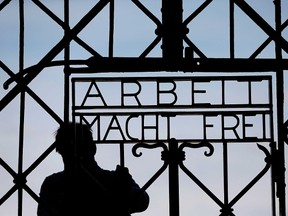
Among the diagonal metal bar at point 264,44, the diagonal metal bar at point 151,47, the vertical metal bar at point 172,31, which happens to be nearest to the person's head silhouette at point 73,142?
the diagonal metal bar at point 151,47

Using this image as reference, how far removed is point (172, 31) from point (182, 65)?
196mm

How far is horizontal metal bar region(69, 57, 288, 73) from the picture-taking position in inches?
142

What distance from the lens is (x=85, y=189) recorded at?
3729mm

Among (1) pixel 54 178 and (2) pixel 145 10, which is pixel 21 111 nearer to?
(1) pixel 54 178

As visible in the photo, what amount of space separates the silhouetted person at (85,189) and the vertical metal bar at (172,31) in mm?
667

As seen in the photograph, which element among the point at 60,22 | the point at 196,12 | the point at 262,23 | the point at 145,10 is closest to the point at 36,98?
the point at 60,22

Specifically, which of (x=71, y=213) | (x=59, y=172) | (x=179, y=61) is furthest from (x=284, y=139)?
(x=59, y=172)

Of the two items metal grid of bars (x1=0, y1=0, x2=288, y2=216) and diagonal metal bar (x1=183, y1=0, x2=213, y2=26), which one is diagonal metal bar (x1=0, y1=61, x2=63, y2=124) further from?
diagonal metal bar (x1=183, y1=0, x2=213, y2=26)

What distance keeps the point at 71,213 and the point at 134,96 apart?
751 millimetres

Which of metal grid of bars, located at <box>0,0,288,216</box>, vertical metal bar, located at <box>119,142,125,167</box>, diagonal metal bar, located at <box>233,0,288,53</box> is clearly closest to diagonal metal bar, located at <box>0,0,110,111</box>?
metal grid of bars, located at <box>0,0,288,216</box>

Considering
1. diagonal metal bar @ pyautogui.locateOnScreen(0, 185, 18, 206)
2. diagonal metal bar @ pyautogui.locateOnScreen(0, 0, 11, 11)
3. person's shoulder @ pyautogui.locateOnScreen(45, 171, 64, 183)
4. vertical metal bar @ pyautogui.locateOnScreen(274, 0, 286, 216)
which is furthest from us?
person's shoulder @ pyautogui.locateOnScreen(45, 171, 64, 183)

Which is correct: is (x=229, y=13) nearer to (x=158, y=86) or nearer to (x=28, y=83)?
(x=158, y=86)

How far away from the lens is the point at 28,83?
3.69m

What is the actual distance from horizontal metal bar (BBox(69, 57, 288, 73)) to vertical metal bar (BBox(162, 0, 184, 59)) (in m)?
0.04
